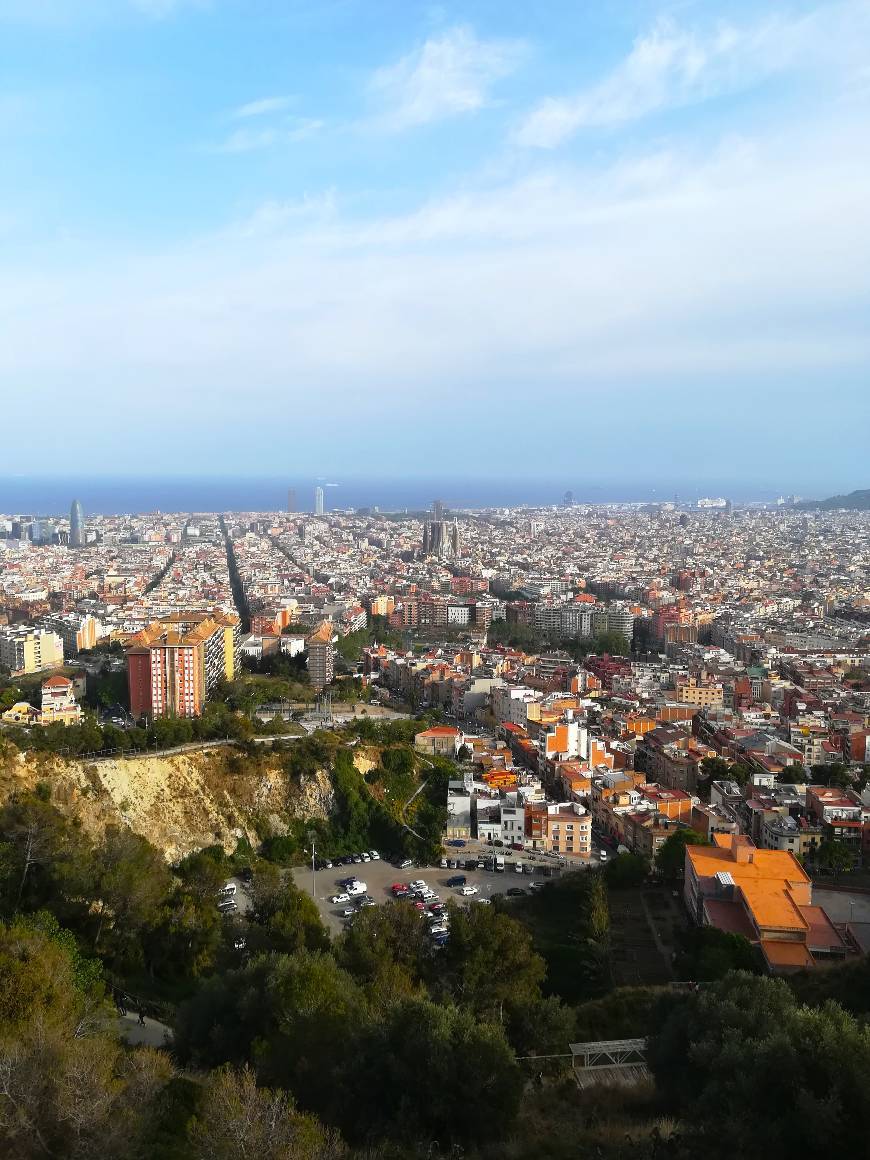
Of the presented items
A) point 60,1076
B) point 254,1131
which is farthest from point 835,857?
point 60,1076

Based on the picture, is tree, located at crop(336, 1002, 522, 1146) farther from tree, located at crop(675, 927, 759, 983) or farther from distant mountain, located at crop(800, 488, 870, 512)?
distant mountain, located at crop(800, 488, 870, 512)

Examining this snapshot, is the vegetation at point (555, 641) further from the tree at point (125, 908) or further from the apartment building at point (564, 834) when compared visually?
the tree at point (125, 908)

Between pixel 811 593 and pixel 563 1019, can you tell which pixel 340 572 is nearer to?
pixel 811 593

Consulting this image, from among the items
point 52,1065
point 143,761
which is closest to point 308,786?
point 143,761

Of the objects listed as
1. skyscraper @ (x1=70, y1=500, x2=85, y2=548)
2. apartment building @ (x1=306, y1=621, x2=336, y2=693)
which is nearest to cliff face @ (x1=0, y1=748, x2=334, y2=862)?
apartment building @ (x1=306, y1=621, x2=336, y2=693)

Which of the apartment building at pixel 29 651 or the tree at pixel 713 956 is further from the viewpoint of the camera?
the apartment building at pixel 29 651

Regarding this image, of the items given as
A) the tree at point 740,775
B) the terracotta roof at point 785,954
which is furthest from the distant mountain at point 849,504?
the terracotta roof at point 785,954

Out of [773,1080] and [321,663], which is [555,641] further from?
[773,1080]
